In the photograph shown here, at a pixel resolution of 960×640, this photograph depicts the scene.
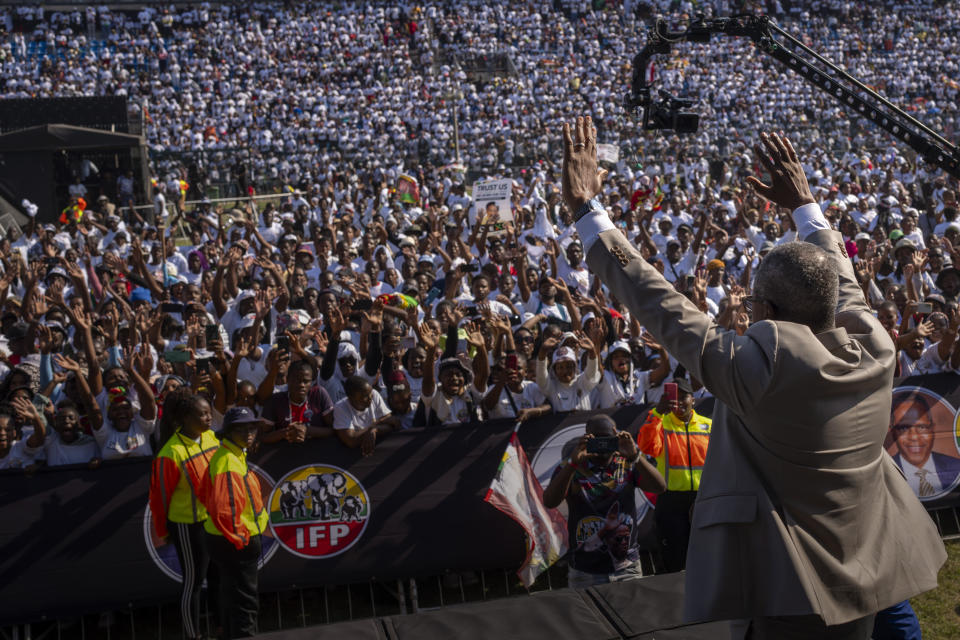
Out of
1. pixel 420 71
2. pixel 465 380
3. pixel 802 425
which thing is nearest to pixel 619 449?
pixel 465 380

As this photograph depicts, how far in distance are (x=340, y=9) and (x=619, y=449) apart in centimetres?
3585

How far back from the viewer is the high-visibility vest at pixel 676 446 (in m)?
5.19

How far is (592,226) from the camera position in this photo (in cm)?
214

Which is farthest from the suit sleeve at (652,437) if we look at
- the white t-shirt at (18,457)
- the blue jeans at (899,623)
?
the white t-shirt at (18,457)

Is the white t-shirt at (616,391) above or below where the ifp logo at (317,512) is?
above

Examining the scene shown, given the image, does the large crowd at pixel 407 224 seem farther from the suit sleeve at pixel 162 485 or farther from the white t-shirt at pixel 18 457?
the suit sleeve at pixel 162 485

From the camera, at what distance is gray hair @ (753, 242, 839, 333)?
208 cm

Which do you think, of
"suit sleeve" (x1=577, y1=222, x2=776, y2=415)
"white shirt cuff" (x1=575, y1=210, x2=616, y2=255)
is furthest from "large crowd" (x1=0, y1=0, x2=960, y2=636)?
"white shirt cuff" (x1=575, y1=210, x2=616, y2=255)

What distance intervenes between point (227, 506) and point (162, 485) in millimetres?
366

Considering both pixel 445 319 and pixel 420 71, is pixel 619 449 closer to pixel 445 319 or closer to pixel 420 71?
pixel 445 319

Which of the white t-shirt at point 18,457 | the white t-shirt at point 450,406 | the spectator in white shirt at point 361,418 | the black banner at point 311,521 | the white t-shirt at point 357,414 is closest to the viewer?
the black banner at point 311,521

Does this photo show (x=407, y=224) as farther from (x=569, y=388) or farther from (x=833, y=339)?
(x=833, y=339)

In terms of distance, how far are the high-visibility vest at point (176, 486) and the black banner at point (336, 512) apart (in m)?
0.59

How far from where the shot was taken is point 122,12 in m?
35.9
